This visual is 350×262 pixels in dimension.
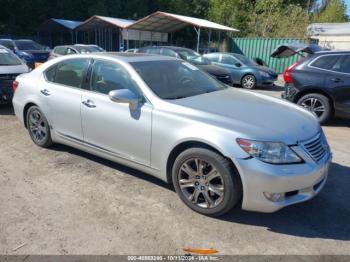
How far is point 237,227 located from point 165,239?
75cm

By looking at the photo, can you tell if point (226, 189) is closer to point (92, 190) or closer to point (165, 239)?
point (165, 239)

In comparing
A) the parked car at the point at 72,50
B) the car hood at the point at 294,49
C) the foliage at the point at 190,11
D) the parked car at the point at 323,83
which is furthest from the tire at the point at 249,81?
the foliage at the point at 190,11

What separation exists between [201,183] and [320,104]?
508 centimetres

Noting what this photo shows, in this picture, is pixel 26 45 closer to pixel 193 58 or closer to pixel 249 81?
pixel 193 58

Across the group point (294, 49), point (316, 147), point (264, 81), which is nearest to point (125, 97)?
point (316, 147)

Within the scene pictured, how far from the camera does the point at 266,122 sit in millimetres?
3496

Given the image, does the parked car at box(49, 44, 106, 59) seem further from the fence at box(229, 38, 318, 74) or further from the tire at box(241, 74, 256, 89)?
the fence at box(229, 38, 318, 74)

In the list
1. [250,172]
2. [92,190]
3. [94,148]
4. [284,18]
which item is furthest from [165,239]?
[284,18]

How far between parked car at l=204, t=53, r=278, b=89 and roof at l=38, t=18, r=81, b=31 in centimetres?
2059

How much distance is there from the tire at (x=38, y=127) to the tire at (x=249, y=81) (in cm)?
1009

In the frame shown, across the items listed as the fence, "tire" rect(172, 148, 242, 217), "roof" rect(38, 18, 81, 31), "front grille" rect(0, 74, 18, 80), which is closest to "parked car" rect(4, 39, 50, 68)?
"front grille" rect(0, 74, 18, 80)

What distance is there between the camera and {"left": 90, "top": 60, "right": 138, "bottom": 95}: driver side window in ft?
13.7

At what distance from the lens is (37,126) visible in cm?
545

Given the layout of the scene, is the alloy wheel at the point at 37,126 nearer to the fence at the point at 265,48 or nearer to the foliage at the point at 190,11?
the fence at the point at 265,48
